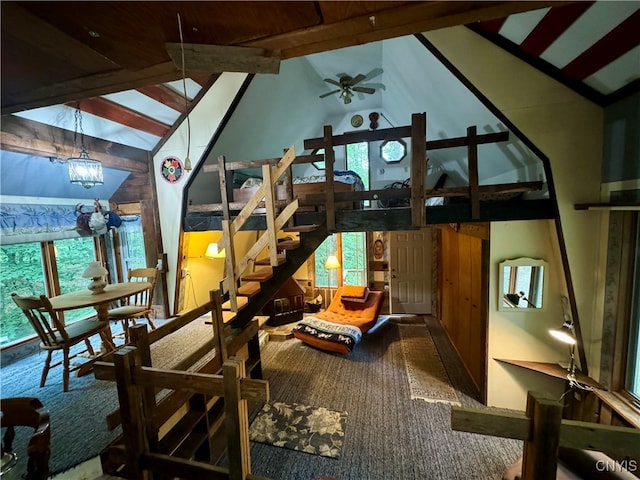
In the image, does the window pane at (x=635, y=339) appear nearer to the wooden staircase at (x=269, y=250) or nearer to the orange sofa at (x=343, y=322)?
the wooden staircase at (x=269, y=250)

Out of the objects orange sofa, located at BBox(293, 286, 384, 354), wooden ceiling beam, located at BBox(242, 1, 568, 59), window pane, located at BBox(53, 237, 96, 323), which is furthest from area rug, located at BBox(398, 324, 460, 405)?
window pane, located at BBox(53, 237, 96, 323)

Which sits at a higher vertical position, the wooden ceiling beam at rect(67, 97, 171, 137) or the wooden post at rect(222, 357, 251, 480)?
the wooden ceiling beam at rect(67, 97, 171, 137)

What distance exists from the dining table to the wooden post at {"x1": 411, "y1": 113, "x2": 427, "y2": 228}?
3.16 m

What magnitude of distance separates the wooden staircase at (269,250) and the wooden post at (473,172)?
1.36 meters

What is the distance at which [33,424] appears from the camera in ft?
3.68

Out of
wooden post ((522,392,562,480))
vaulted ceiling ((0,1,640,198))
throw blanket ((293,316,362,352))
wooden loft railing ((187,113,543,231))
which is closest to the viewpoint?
vaulted ceiling ((0,1,640,198))

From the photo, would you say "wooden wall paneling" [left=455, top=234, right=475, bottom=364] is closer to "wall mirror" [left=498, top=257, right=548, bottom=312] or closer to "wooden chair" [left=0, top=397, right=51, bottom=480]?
"wall mirror" [left=498, top=257, right=548, bottom=312]

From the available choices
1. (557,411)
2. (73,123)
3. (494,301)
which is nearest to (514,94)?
(494,301)

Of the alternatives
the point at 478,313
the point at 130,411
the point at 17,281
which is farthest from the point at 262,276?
the point at 17,281

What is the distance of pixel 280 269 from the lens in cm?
253

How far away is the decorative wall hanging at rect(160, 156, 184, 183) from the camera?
3.41m

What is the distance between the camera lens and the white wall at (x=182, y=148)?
3100 mm

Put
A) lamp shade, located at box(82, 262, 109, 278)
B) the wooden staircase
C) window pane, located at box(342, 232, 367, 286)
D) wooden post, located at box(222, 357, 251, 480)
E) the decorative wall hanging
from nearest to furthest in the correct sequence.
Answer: wooden post, located at box(222, 357, 251, 480), the wooden staircase, lamp shade, located at box(82, 262, 109, 278), the decorative wall hanging, window pane, located at box(342, 232, 367, 286)

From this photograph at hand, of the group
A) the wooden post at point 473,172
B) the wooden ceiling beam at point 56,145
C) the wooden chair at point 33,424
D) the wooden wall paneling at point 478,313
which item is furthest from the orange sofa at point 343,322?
the wooden ceiling beam at point 56,145
